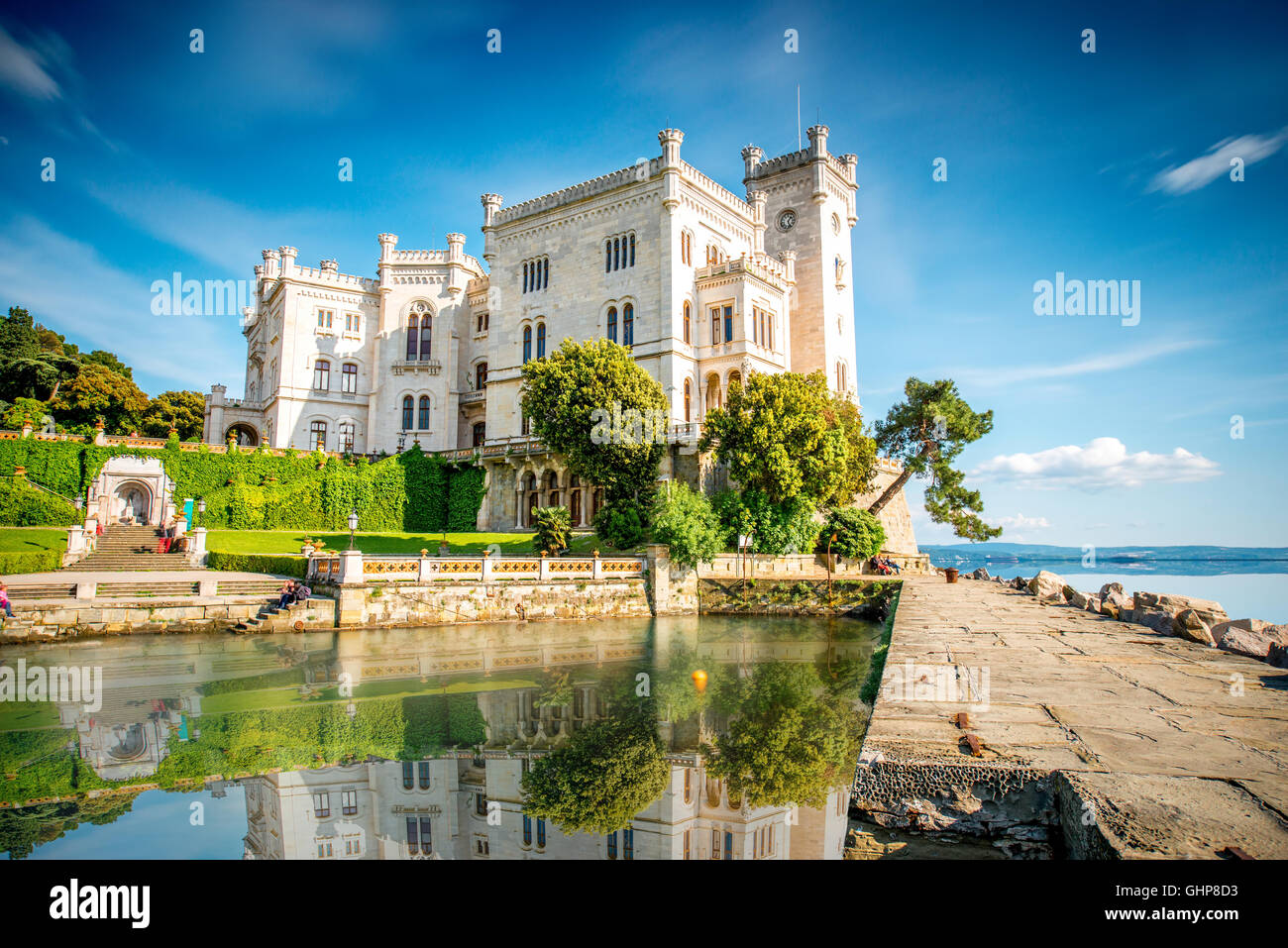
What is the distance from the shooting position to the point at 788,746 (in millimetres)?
9125

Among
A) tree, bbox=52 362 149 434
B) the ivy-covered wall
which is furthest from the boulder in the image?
tree, bbox=52 362 149 434

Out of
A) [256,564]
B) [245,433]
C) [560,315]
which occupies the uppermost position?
[560,315]

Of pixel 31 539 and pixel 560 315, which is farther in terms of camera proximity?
pixel 560 315

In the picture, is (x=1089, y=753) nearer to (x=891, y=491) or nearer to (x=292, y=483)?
(x=891, y=491)

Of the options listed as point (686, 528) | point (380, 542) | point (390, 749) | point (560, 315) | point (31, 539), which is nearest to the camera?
point (390, 749)

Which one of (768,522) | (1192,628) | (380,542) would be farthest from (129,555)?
(1192,628)

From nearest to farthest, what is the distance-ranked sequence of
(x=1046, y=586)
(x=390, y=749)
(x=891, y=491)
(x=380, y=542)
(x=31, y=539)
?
(x=390, y=749)
(x=1046, y=586)
(x=31, y=539)
(x=380, y=542)
(x=891, y=491)

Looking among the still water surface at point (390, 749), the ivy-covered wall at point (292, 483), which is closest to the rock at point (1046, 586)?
the still water surface at point (390, 749)

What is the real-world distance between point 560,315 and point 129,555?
917 inches

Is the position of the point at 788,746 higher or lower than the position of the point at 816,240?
lower

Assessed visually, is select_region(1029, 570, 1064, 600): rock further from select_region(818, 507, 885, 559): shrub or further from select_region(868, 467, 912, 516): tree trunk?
select_region(868, 467, 912, 516): tree trunk

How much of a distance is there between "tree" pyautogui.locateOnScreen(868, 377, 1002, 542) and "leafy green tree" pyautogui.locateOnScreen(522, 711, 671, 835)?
30.7 metres

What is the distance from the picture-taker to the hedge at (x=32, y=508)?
30719 mm

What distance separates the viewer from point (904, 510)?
41312mm
